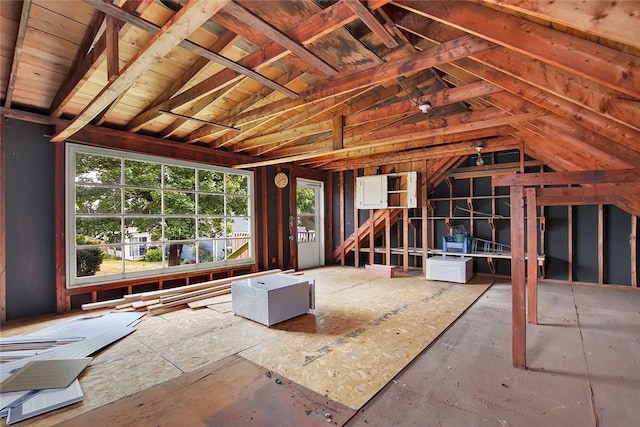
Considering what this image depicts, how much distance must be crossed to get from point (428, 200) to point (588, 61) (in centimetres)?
534

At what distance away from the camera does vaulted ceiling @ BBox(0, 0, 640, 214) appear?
1526mm

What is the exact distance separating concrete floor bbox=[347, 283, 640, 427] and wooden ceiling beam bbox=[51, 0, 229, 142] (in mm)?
2578

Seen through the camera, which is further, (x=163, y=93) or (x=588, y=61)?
(x=163, y=93)

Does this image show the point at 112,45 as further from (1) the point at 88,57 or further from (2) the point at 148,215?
(2) the point at 148,215

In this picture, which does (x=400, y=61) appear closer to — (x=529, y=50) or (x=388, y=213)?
(x=529, y=50)

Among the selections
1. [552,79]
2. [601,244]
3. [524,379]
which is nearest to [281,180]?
[552,79]

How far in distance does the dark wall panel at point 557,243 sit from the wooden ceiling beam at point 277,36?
5471mm

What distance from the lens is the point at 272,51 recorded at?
7.70 feet

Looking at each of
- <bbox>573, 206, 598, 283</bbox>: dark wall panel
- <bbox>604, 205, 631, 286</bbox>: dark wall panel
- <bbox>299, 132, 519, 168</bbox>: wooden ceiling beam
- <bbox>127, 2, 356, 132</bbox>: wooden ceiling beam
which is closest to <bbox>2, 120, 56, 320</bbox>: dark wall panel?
<bbox>127, 2, 356, 132</bbox>: wooden ceiling beam

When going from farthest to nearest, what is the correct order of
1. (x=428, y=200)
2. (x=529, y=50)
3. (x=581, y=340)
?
(x=428, y=200) < (x=581, y=340) < (x=529, y=50)

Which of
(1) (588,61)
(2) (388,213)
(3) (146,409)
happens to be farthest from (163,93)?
(2) (388,213)

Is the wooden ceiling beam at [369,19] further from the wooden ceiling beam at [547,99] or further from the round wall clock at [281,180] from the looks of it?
the round wall clock at [281,180]

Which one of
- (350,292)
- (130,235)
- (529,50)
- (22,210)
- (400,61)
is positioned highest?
(400,61)

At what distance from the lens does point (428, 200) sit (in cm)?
664
